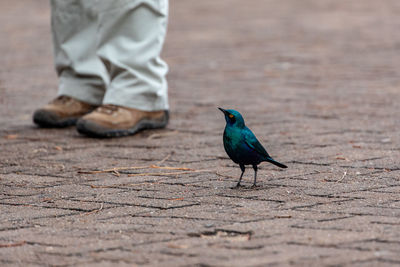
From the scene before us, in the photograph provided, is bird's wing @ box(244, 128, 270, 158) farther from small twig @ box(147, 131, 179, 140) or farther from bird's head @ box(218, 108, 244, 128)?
small twig @ box(147, 131, 179, 140)

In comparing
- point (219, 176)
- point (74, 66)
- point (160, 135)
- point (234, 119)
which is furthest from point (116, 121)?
point (234, 119)

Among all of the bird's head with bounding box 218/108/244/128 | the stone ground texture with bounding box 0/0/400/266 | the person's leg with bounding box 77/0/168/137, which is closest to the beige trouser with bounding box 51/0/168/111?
the person's leg with bounding box 77/0/168/137

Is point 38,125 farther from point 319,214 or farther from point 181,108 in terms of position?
point 319,214

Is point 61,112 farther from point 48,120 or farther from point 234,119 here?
point 234,119

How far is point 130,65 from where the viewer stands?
4.39 m

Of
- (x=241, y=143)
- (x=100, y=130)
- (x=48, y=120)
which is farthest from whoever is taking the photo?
(x=48, y=120)

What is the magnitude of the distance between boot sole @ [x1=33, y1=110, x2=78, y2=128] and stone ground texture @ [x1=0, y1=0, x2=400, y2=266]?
0.06m

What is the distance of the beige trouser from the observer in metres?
4.34

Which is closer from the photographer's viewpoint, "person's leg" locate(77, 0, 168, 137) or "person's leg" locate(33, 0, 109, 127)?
"person's leg" locate(77, 0, 168, 137)

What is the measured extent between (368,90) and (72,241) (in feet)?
12.1

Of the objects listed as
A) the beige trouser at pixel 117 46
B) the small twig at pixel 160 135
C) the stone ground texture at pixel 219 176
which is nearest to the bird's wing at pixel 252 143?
the stone ground texture at pixel 219 176

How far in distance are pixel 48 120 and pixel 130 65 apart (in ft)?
1.96

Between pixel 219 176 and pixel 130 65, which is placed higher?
pixel 130 65

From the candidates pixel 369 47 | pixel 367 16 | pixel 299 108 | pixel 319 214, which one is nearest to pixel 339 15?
pixel 367 16
